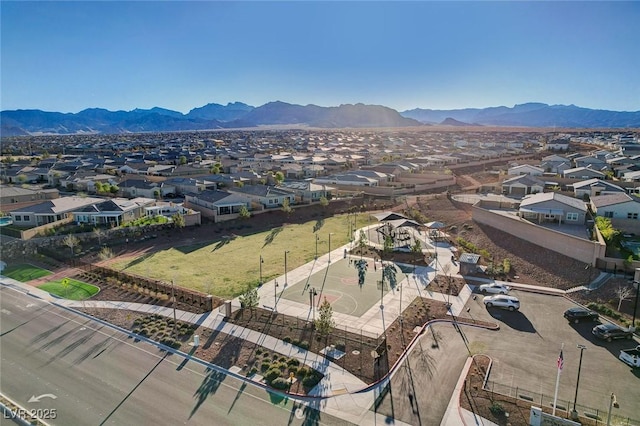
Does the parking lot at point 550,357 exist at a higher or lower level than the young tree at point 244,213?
lower

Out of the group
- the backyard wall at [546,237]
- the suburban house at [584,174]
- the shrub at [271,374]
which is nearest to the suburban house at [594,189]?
the suburban house at [584,174]

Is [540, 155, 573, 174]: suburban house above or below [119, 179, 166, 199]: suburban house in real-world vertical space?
above

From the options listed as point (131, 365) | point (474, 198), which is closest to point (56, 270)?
point (131, 365)

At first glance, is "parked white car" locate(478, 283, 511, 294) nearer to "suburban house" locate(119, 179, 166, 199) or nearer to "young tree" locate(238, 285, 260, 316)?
"young tree" locate(238, 285, 260, 316)

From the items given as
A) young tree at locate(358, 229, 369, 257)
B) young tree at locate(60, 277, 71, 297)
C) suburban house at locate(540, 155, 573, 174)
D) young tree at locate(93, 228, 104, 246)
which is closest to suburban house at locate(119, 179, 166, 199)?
young tree at locate(93, 228, 104, 246)

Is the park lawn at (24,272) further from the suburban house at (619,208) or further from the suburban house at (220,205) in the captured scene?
the suburban house at (619,208)
